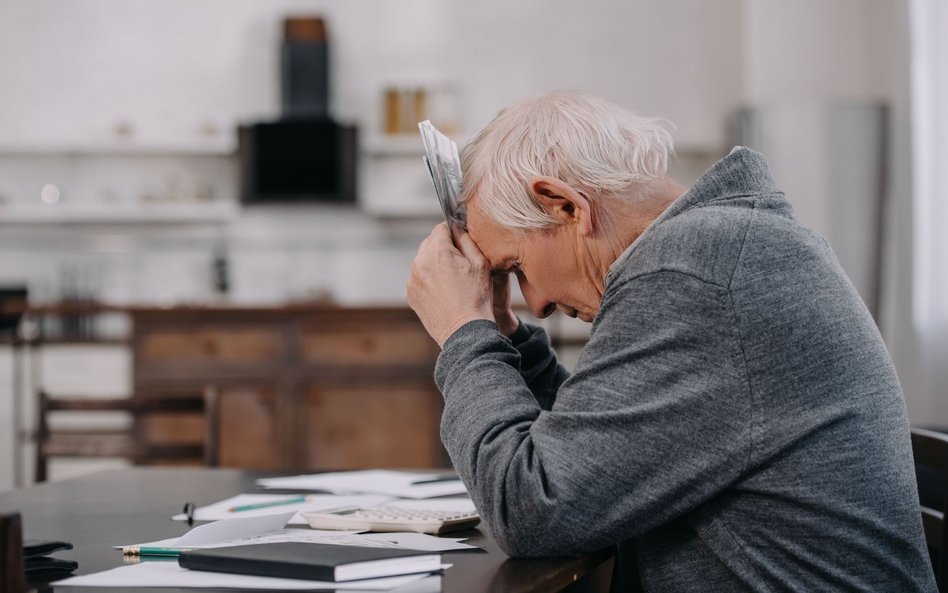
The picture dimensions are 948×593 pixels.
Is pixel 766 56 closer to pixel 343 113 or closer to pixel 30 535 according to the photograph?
pixel 343 113

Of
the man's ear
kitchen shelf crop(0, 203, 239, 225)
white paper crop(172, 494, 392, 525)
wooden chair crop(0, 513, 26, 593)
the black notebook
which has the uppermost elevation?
kitchen shelf crop(0, 203, 239, 225)

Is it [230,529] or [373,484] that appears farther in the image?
[373,484]

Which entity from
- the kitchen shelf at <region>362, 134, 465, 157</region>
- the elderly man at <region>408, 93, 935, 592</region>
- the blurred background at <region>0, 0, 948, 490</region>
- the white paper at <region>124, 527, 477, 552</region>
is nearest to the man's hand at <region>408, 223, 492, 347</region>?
the elderly man at <region>408, 93, 935, 592</region>

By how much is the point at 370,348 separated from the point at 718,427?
3.24m

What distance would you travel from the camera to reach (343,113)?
6.39 metres

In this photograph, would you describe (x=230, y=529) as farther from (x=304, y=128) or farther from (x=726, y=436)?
(x=304, y=128)

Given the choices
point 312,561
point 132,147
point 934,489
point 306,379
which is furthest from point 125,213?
point 312,561

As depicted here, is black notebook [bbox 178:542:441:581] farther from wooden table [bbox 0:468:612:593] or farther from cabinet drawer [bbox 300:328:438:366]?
cabinet drawer [bbox 300:328:438:366]

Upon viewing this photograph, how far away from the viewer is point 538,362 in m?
1.51

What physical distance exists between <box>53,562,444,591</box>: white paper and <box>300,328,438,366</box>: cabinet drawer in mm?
3122

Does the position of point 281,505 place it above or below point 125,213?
below

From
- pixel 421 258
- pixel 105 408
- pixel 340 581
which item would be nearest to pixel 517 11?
pixel 105 408

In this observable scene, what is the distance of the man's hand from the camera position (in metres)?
1.21

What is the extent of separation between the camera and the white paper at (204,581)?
0.91 metres
